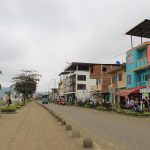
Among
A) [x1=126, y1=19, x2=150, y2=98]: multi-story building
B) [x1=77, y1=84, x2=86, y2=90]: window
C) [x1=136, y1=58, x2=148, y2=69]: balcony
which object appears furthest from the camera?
[x1=77, y1=84, x2=86, y2=90]: window

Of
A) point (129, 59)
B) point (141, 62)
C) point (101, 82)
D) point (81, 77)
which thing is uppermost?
point (81, 77)

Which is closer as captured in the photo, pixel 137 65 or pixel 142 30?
pixel 142 30

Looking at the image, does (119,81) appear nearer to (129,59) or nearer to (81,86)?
(129,59)

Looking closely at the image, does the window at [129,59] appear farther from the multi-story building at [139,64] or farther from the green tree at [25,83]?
the green tree at [25,83]

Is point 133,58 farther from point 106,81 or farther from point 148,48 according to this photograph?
point 106,81

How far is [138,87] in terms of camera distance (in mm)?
48844

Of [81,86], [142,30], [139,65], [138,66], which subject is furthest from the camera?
[81,86]

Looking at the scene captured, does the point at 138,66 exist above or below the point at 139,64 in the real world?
below

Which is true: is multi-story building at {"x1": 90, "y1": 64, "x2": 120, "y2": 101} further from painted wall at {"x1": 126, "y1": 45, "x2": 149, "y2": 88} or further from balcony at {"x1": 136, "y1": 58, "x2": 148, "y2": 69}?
balcony at {"x1": 136, "y1": 58, "x2": 148, "y2": 69}

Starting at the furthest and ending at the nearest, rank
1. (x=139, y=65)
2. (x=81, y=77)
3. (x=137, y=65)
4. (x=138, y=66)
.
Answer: (x=81, y=77), (x=137, y=65), (x=138, y=66), (x=139, y=65)

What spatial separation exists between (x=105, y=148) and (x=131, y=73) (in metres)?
40.6

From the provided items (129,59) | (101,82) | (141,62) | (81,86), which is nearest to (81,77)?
(81,86)

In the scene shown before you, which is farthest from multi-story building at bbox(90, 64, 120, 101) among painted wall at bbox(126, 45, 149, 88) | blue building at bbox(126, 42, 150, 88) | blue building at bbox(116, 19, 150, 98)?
painted wall at bbox(126, 45, 149, 88)

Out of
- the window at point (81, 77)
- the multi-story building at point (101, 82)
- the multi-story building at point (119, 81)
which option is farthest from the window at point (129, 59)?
the window at point (81, 77)
